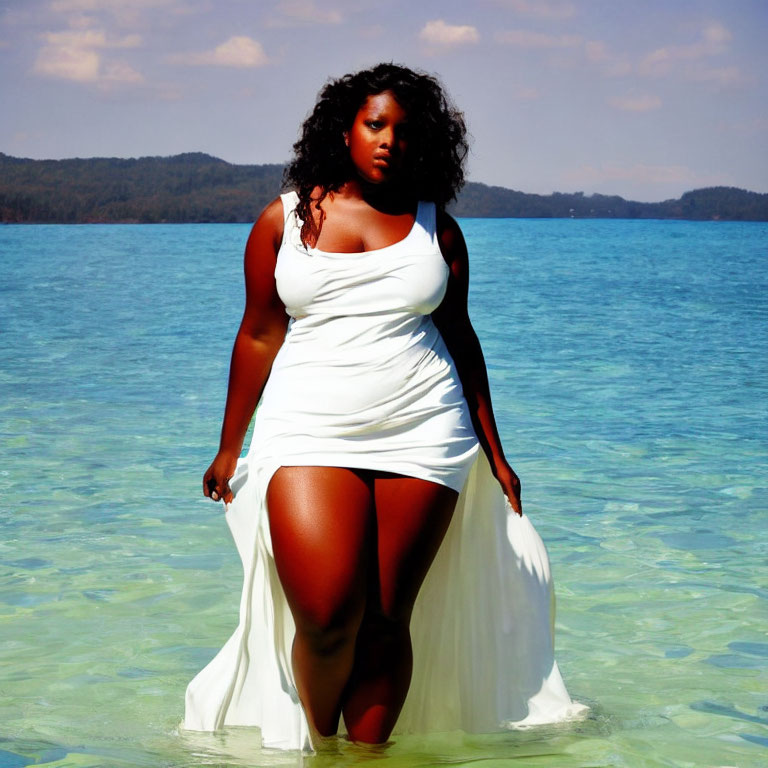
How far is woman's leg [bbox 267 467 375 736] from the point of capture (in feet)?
9.04

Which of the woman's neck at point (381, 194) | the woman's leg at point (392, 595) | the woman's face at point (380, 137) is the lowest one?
the woman's leg at point (392, 595)

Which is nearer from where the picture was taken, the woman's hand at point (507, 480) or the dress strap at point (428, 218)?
the dress strap at point (428, 218)

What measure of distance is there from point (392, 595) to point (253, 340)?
71 centimetres

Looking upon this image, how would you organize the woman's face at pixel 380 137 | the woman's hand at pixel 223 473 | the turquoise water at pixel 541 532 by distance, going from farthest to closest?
the turquoise water at pixel 541 532, the woman's hand at pixel 223 473, the woman's face at pixel 380 137

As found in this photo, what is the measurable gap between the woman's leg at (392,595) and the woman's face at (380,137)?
730 mm

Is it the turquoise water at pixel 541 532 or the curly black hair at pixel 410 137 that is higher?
the curly black hair at pixel 410 137

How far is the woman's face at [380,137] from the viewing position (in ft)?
9.55

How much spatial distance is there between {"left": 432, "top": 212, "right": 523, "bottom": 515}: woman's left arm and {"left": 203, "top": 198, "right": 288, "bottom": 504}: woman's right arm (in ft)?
1.30

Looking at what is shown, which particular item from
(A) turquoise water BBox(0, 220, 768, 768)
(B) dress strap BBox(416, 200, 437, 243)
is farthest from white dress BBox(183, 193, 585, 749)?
(A) turquoise water BBox(0, 220, 768, 768)

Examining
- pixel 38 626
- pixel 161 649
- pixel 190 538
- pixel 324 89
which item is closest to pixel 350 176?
pixel 324 89

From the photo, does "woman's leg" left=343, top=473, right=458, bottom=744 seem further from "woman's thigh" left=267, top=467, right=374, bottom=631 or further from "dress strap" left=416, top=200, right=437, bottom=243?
"dress strap" left=416, top=200, right=437, bottom=243

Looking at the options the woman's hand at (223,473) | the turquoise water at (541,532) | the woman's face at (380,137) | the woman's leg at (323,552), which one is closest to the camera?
the woman's leg at (323,552)

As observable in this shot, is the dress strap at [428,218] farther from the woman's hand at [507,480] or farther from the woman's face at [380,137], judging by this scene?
the woman's hand at [507,480]

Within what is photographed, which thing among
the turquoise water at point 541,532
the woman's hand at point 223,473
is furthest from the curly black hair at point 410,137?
the turquoise water at point 541,532
